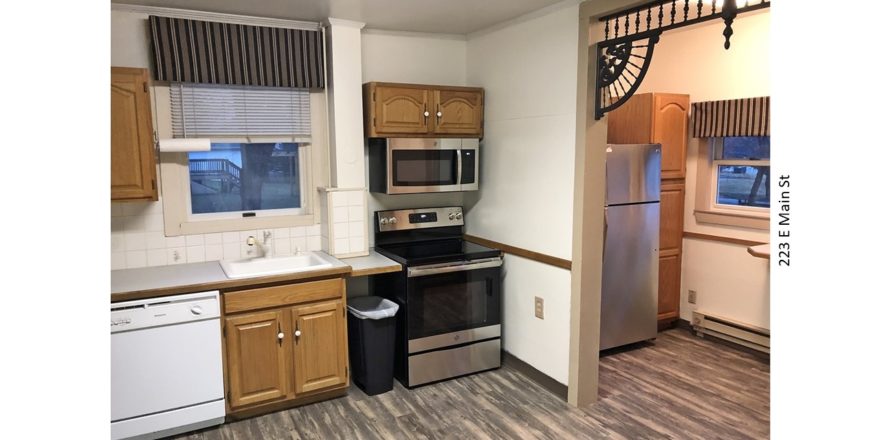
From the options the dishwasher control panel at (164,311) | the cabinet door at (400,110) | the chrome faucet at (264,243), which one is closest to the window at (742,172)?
the cabinet door at (400,110)

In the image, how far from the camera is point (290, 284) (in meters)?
3.05

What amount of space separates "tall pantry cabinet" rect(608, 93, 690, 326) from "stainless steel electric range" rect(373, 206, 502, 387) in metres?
1.54

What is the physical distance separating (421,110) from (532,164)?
0.82 meters

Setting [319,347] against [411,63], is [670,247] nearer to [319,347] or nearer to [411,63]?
[411,63]

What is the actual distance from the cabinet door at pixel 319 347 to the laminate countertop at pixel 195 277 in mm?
194

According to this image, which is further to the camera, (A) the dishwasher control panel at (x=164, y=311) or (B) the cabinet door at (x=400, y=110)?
(B) the cabinet door at (x=400, y=110)

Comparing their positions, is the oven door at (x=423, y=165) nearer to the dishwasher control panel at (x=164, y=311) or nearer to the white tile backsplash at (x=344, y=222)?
the white tile backsplash at (x=344, y=222)

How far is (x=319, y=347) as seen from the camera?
3180mm

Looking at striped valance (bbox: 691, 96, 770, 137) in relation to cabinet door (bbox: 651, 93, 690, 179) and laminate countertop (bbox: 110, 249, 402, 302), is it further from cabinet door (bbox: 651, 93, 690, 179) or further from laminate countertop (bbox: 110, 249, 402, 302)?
laminate countertop (bbox: 110, 249, 402, 302)

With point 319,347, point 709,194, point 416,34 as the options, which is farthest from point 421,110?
point 709,194

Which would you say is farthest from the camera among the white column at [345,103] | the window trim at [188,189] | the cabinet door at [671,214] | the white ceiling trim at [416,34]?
the cabinet door at [671,214]

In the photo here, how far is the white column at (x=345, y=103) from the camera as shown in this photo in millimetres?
3508
